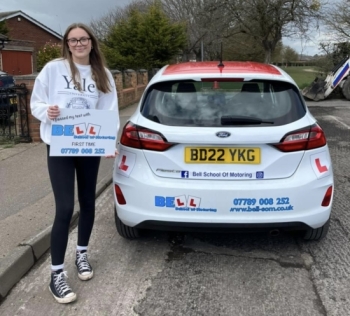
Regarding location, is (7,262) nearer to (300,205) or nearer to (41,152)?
(300,205)

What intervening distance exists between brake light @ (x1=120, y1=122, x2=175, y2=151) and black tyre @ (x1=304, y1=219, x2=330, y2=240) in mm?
1508

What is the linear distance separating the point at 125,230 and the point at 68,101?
141cm

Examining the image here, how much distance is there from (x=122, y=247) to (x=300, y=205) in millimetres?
1623

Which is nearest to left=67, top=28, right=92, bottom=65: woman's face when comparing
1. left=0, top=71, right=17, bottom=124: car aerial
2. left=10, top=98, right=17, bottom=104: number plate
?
left=0, top=71, right=17, bottom=124: car aerial

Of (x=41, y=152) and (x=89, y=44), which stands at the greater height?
(x=89, y=44)

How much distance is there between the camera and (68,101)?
2.93 m

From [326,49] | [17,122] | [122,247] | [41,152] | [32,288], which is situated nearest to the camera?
[32,288]

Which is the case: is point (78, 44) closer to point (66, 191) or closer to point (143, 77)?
point (66, 191)

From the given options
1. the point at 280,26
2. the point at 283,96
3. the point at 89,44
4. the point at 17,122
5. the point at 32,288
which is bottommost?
the point at 32,288

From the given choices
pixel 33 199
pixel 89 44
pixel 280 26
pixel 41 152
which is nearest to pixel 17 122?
pixel 41 152

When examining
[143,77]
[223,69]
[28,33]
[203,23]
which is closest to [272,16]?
[203,23]

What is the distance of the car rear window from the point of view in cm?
332

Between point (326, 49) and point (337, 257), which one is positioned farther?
point (326, 49)

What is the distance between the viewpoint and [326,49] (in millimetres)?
25422
